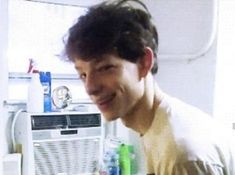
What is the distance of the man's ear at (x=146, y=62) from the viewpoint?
89 cm

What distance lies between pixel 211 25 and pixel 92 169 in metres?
1.03

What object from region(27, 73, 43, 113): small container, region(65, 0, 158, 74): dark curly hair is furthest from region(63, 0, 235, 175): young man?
region(27, 73, 43, 113): small container

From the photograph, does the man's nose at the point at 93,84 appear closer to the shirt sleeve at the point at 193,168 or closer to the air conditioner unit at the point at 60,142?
the shirt sleeve at the point at 193,168

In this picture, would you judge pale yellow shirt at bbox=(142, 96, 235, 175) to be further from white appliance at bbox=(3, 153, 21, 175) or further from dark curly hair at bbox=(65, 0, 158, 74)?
white appliance at bbox=(3, 153, 21, 175)

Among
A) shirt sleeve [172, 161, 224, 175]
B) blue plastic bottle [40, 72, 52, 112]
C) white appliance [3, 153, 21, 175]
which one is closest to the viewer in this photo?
shirt sleeve [172, 161, 224, 175]

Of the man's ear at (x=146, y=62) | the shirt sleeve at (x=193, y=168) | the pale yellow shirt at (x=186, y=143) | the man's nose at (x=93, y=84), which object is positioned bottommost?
the shirt sleeve at (x=193, y=168)

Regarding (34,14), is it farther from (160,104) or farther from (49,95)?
(160,104)

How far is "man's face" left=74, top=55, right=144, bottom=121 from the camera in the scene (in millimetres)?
841

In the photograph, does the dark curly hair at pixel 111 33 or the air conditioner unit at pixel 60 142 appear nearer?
the dark curly hair at pixel 111 33

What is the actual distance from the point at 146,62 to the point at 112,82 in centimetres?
11

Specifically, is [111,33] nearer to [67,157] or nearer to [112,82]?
[112,82]

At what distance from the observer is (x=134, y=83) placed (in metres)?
0.88

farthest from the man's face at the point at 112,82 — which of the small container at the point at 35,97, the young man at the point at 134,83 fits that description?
the small container at the point at 35,97

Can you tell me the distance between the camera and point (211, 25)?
193 cm
